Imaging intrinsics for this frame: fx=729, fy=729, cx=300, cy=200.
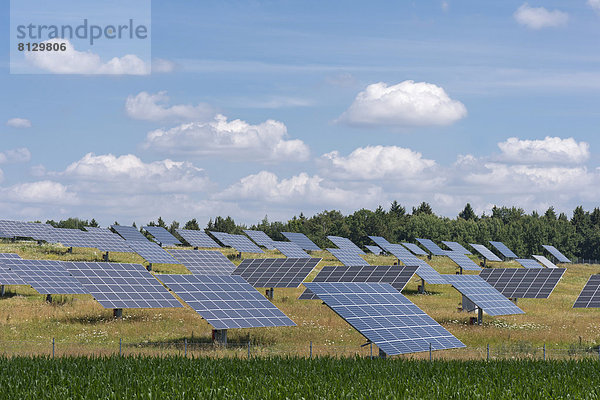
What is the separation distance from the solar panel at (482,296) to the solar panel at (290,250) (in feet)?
126

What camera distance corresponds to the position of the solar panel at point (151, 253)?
2753 inches

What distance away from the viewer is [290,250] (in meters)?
91.6

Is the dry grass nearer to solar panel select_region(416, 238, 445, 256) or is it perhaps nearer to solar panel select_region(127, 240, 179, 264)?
solar panel select_region(127, 240, 179, 264)

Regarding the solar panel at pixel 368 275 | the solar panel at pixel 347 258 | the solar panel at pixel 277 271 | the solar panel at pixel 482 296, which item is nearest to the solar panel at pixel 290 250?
the solar panel at pixel 347 258

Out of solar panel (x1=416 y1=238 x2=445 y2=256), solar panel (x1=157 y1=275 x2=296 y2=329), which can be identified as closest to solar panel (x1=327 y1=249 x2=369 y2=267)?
solar panel (x1=416 y1=238 x2=445 y2=256)

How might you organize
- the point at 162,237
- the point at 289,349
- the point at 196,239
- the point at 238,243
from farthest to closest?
the point at 162,237 → the point at 196,239 → the point at 238,243 → the point at 289,349

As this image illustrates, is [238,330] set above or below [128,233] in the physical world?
below

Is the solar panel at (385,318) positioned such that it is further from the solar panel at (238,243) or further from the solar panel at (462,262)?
the solar panel at (238,243)

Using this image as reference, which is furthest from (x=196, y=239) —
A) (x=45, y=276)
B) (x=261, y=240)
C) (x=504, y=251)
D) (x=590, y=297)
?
(x=590, y=297)

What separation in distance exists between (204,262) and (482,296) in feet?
97.2

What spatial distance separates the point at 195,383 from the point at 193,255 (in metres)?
48.6

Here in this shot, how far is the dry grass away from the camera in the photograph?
121 ft

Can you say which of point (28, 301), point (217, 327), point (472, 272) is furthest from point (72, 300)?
point (472, 272)

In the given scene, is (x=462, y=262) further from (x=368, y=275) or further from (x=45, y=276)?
(x=45, y=276)
